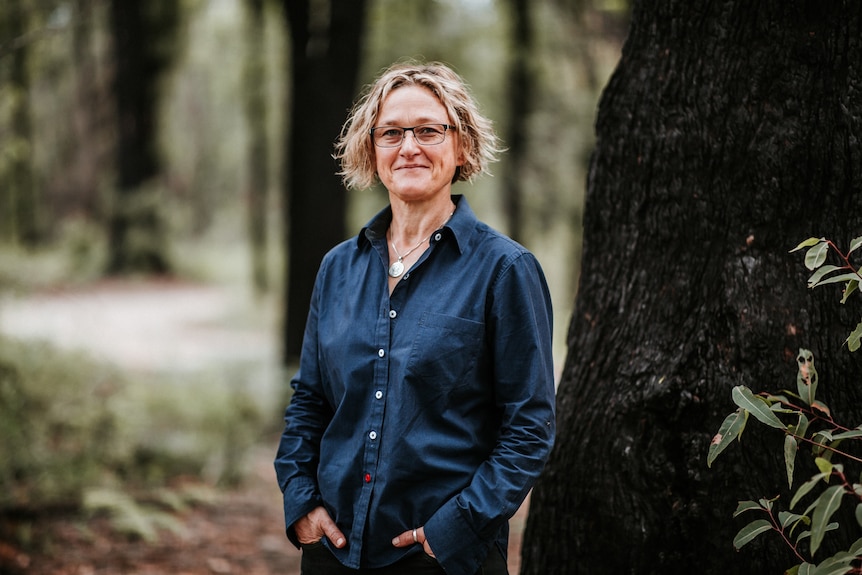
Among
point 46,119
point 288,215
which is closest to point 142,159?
point 46,119

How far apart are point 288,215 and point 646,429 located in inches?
267

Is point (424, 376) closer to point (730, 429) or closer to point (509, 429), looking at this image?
point (509, 429)

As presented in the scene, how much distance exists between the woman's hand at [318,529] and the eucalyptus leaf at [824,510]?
4.36ft

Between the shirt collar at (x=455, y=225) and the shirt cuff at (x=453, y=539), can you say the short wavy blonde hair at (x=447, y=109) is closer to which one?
the shirt collar at (x=455, y=225)

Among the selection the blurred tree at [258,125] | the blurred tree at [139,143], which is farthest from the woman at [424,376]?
the blurred tree at [139,143]

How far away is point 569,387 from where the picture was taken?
3.39m

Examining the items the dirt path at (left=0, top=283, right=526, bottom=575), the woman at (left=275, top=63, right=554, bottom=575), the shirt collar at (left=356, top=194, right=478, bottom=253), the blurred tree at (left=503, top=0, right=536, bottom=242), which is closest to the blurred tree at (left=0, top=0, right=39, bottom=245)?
the dirt path at (left=0, top=283, right=526, bottom=575)

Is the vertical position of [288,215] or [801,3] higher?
[801,3]

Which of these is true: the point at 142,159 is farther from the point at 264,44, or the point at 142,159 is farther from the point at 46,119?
the point at 264,44

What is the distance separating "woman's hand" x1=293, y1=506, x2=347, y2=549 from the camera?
2.51 metres

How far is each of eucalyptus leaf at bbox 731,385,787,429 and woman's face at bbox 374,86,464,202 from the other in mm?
1113

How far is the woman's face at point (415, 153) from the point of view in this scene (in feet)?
8.48

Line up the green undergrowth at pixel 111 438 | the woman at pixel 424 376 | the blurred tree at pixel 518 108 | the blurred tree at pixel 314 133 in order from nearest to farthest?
the woman at pixel 424 376 → the green undergrowth at pixel 111 438 → the blurred tree at pixel 314 133 → the blurred tree at pixel 518 108

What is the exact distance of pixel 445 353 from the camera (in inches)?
95.1
